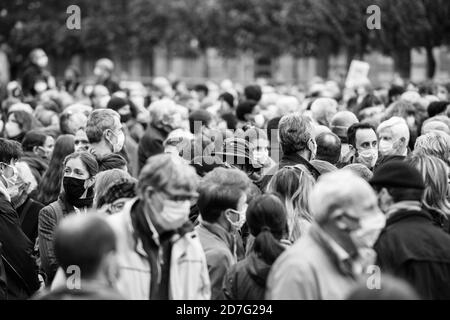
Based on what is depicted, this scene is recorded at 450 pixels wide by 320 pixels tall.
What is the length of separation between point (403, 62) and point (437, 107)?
78.7ft

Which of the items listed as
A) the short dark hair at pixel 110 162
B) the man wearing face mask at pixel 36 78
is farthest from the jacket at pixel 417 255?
the man wearing face mask at pixel 36 78

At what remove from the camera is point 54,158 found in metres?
9.73

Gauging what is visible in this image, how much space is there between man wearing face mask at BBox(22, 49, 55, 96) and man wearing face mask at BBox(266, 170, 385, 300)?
15251 mm

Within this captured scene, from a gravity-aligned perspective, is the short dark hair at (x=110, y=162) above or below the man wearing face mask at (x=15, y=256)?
above

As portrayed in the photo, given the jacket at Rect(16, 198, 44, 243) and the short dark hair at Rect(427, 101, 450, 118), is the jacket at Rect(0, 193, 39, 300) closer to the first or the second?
the jacket at Rect(16, 198, 44, 243)

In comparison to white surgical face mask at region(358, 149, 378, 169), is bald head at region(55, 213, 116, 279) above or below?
above

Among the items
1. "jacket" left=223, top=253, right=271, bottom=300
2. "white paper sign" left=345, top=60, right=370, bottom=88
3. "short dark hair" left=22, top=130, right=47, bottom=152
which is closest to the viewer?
"jacket" left=223, top=253, right=271, bottom=300

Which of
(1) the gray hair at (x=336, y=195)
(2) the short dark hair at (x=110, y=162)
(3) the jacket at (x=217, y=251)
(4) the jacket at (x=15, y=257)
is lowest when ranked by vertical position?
(4) the jacket at (x=15, y=257)

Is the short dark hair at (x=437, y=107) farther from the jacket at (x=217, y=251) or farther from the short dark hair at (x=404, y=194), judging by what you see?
the short dark hair at (x=404, y=194)

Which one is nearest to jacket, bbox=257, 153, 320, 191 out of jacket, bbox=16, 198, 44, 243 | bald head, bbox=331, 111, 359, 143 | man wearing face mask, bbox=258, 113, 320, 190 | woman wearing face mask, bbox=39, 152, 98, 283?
man wearing face mask, bbox=258, 113, 320, 190

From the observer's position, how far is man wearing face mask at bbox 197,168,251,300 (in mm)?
6262

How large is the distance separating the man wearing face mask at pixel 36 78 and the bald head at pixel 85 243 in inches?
608

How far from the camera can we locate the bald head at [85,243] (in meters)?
4.47
